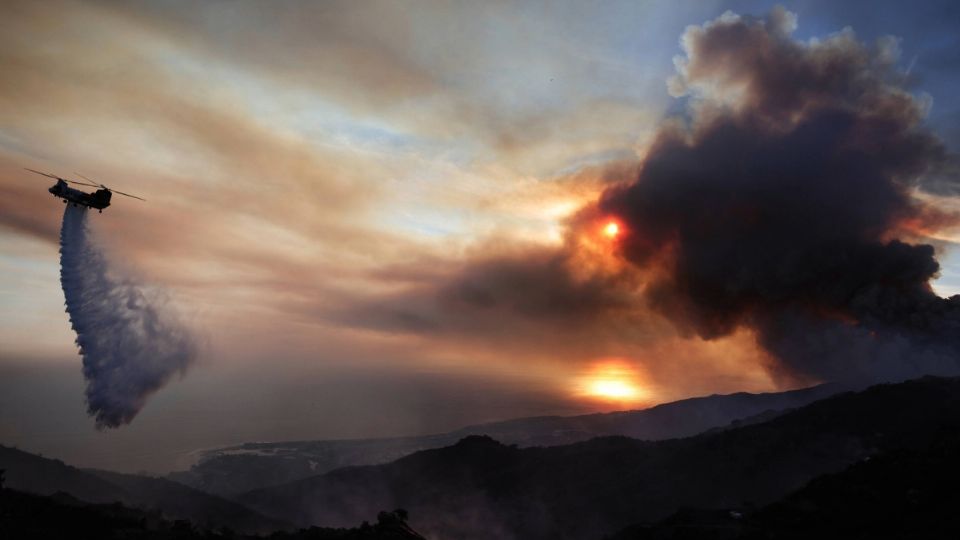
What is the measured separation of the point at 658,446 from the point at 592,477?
10.5 meters

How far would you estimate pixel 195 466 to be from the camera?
15862cm

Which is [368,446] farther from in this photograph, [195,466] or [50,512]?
[50,512]

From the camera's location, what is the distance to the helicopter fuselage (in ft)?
195

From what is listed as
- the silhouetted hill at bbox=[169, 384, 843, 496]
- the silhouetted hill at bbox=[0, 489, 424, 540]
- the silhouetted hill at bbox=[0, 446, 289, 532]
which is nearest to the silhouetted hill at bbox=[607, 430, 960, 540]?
the silhouetted hill at bbox=[0, 489, 424, 540]

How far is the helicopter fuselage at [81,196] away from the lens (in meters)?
59.6

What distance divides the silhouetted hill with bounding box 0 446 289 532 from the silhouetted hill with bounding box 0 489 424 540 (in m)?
24.9

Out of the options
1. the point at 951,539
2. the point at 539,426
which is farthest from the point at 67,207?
the point at 539,426

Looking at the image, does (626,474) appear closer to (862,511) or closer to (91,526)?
(862,511)

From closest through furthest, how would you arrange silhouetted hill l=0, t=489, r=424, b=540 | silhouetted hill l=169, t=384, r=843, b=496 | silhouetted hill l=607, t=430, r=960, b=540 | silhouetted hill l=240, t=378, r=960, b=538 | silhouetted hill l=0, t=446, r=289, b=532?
silhouetted hill l=607, t=430, r=960, b=540 → silhouetted hill l=0, t=489, r=424, b=540 → silhouetted hill l=240, t=378, r=960, b=538 → silhouetted hill l=0, t=446, r=289, b=532 → silhouetted hill l=169, t=384, r=843, b=496

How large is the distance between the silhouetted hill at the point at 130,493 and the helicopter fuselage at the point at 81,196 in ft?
127

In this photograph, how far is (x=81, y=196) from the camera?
60.9 metres

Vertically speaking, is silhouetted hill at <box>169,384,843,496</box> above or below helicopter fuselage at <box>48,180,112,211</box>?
below

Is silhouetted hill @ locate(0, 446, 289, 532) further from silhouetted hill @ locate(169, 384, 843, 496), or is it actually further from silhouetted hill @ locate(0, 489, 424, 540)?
silhouetted hill @ locate(169, 384, 843, 496)

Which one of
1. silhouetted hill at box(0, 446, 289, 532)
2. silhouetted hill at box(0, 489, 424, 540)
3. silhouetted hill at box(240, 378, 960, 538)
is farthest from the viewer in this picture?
silhouetted hill at box(0, 446, 289, 532)
